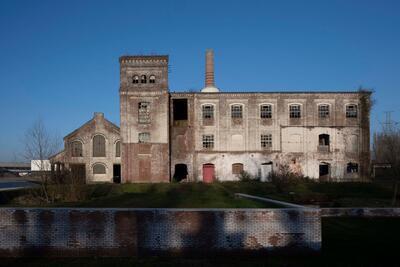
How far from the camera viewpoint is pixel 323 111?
36.3 m

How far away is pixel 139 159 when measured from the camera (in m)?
34.1

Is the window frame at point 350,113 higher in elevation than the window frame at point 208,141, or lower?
higher

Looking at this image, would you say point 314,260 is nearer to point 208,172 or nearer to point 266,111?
point 208,172

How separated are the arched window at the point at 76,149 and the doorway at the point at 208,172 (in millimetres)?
13047

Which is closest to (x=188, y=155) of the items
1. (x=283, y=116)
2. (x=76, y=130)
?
(x=283, y=116)

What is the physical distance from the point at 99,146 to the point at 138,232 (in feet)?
99.1

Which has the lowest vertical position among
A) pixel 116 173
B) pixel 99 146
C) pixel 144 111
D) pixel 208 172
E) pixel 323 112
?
pixel 116 173

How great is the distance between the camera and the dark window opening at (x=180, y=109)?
3784 cm

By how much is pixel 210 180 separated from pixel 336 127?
12764 mm

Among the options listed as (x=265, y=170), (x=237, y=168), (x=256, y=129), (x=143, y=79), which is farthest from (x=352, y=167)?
(x=143, y=79)

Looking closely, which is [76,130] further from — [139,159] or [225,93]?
[225,93]

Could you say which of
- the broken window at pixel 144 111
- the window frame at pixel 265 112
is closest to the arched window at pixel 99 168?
the broken window at pixel 144 111

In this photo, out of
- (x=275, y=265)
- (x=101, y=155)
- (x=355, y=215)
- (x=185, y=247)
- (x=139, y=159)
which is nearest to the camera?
(x=275, y=265)

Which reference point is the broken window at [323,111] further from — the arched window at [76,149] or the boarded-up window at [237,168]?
the arched window at [76,149]
